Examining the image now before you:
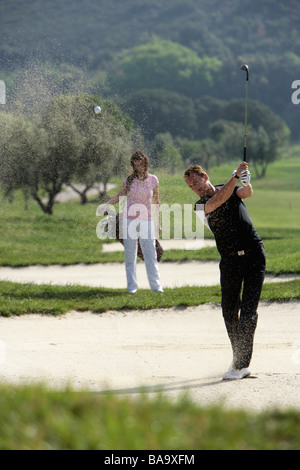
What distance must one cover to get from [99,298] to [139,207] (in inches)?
54.4

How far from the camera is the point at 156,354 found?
270 inches

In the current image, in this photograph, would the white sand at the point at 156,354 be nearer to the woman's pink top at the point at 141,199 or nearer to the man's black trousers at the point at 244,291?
the man's black trousers at the point at 244,291

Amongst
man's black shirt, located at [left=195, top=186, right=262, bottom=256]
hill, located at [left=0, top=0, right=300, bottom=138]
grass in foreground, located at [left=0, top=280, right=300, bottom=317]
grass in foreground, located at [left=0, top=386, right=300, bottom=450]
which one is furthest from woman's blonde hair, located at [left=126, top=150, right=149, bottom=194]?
hill, located at [left=0, top=0, right=300, bottom=138]

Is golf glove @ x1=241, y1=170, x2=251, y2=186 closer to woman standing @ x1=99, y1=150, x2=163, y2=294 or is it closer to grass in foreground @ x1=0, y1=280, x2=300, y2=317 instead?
woman standing @ x1=99, y1=150, x2=163, y2=294


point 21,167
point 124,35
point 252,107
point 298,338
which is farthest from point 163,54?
point 298,338

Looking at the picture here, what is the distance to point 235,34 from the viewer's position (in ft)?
384

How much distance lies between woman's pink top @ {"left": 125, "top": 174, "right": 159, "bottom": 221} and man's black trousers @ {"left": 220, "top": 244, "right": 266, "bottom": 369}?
3.39m

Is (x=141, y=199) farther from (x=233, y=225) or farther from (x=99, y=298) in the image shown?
(x=233, y=225)

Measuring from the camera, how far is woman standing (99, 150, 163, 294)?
356 inches

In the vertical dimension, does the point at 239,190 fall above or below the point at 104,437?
above

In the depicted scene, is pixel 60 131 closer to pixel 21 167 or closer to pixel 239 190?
pixel 21 167

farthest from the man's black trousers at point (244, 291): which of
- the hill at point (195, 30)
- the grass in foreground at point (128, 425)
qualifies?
the hill at point (195, 30)

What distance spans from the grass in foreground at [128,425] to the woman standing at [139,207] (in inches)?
238
